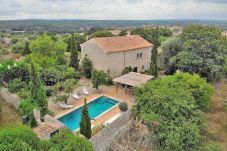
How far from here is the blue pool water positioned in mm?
25048

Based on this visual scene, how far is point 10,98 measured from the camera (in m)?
28.7

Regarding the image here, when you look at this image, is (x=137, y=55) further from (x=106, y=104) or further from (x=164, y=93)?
(x=164, y=93)

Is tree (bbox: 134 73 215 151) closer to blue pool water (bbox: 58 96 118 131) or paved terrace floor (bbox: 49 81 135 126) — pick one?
paved terrace floor (bbox: 49 81 135 126)

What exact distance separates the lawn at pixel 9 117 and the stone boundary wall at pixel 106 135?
9282 millimetres

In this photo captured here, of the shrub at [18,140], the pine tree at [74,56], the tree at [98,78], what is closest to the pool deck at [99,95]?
the tree at [98,78]

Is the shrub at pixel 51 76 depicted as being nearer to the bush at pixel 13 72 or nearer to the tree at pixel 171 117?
the bush at pixel 13 72

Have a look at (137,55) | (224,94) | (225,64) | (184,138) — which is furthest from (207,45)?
(184,138)

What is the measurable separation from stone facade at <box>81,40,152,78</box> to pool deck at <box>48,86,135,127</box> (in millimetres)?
3819

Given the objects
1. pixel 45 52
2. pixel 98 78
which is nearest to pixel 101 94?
pixel 98 78

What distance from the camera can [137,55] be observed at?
138 feet

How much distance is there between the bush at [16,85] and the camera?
3045cm

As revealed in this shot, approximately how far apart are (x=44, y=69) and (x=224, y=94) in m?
26.1

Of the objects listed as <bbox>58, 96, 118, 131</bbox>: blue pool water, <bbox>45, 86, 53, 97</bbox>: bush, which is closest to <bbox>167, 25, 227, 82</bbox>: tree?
<bbox>58, 96, 118, 131</bbox>: blue pool water

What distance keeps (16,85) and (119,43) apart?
18.2 meters
